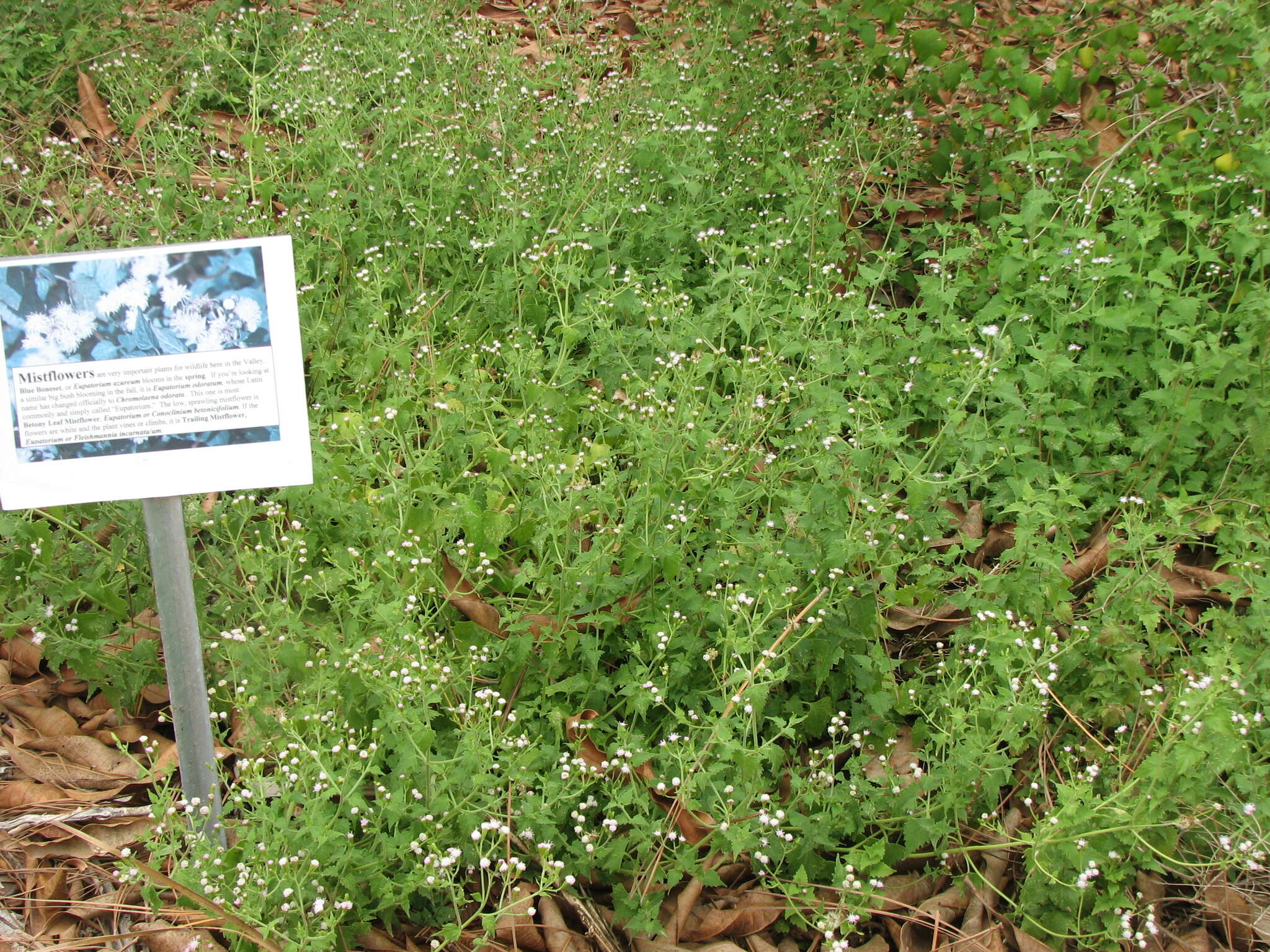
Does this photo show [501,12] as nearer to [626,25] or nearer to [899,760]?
[626,25]

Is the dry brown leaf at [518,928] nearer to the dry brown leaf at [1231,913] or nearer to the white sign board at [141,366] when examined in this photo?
the white sign board at [141,366]

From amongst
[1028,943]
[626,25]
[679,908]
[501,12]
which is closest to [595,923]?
[679,908]

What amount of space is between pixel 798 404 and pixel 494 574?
1.40 m

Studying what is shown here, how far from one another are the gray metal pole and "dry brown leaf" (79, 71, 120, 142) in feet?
13.5

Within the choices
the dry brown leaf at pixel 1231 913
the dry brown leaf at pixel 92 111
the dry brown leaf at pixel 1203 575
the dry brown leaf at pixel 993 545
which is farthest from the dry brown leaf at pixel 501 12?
the dry brown leaf at pixel 1231 913

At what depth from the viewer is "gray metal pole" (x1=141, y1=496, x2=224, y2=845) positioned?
234 centimetres

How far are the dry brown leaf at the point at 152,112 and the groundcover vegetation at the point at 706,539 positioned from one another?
138mm

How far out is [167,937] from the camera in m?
2.47

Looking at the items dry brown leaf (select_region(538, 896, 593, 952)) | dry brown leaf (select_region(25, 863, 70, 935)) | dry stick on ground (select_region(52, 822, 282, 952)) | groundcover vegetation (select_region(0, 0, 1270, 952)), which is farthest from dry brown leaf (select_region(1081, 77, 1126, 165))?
dry brown leaf (select_region(25, 863, 70, 935))

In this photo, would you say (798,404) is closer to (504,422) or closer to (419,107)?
(504,422)

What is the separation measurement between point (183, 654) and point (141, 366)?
67cm

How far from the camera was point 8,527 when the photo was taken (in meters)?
2.88

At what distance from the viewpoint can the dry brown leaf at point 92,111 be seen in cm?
554

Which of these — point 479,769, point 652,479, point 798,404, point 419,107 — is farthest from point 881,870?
point 419,107
